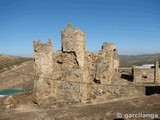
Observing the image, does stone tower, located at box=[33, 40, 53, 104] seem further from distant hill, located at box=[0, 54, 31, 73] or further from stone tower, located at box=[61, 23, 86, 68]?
distant hill, located at box=[0, 54, 31, 73]

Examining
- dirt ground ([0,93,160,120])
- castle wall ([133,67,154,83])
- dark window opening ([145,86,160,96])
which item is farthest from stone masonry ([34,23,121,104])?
castle wall ([133,67,154,83])

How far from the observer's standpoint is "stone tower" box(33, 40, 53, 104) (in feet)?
70.1

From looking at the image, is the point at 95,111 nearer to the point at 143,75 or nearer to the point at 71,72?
the point at 71,72

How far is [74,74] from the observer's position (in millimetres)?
20625

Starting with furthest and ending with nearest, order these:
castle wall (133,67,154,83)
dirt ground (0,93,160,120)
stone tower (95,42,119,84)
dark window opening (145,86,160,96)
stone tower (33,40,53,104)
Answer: castle wall (133,67,154,83) → dark window opening (145,86,160,96) → stone tower (95,42,119,84) → stone tower (33,40,53,104) → dirt ground (0,93,160,120)

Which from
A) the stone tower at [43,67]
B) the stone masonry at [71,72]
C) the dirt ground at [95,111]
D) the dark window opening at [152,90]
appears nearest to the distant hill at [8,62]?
the stone tower at [43,67]

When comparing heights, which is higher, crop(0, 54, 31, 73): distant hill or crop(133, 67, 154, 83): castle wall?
crop(0, 54, 31, 73): distant hill

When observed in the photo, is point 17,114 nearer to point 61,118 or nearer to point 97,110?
point 61,118

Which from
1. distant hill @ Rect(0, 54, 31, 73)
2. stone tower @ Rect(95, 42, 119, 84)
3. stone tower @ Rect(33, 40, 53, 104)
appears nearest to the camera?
stone tower @ Rect(33, 40, 53, 104)

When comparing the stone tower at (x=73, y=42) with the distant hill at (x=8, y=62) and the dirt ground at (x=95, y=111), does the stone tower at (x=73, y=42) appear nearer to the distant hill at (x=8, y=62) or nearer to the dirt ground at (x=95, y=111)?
the dirt ground at (x=95, y=111)

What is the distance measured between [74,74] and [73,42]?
324cm

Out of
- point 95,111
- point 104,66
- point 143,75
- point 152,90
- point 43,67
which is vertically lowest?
point 95,111

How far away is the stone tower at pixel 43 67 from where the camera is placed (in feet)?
70.1

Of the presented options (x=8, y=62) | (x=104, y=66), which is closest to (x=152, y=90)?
(x=104, y=66)
